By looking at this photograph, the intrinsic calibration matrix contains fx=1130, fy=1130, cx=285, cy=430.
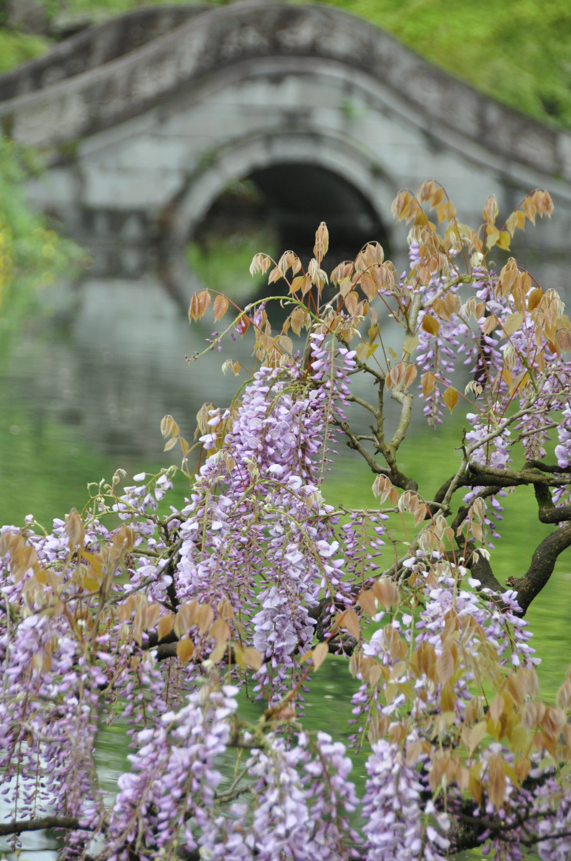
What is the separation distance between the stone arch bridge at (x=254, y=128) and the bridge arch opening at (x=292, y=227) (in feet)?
2.82

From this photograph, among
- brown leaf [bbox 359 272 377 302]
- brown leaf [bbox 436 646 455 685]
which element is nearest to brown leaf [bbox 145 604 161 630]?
brown leaf [bbox 436 646 455 685]

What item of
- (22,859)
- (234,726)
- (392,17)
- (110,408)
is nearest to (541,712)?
(234,726)

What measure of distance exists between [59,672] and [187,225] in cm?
1882

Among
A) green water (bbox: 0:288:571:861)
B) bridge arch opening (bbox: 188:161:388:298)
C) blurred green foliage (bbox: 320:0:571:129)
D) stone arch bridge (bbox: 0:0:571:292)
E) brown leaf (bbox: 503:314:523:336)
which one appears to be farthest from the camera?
blurred green foliage (bbox: 320:0:571:129)

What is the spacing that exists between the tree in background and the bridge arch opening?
43.1ft

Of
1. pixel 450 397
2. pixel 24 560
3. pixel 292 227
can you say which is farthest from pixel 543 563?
pixel 292 227

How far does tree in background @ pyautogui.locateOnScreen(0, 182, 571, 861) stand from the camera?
182cm

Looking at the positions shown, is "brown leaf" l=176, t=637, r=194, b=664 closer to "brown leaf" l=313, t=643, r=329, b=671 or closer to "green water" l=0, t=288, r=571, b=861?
"brown leaf" l=313, t=643, r=329, b=671

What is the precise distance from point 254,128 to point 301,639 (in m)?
18.8

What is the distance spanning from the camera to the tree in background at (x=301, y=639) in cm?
182

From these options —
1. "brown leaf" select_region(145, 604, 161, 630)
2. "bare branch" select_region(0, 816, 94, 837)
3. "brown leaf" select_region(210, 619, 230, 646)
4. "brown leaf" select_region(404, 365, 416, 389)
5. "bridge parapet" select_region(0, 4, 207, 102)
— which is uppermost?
"bridge parapet" select_region(0, 4, 207, 102)

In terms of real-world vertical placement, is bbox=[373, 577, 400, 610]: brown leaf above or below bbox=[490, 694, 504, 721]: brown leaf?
above

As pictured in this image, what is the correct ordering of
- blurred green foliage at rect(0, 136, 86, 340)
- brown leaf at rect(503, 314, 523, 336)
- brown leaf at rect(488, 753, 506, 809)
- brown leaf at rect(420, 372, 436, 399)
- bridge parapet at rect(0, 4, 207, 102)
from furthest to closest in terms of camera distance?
bridge parapet at rect(0, 4, 207, 102) → blurred green foliage at rect(0, 136, 86, 340) → brown leaf at rect(420, 372, 436, 399) → brown leaf at rect(503, 314, 523, 336) → brown leaf at rect(488, 753, 506, 809)

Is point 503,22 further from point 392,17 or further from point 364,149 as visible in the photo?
point 364,149
